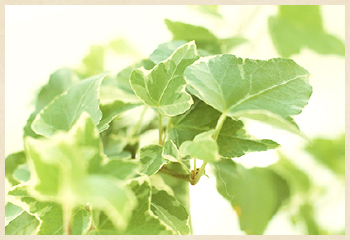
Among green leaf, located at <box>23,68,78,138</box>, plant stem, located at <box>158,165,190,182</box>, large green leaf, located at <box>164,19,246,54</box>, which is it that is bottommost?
plant stem, located at <box>158,165,190,182</box>

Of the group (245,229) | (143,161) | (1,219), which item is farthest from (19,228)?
(245,229)

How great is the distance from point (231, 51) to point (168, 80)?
0.27m

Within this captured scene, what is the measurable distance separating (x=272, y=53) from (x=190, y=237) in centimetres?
45

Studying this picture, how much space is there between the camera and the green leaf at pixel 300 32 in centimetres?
59

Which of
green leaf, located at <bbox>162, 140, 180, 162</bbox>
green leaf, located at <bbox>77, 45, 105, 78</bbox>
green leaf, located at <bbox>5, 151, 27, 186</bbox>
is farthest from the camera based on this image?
green leaf, located at <bbox>77, 45, 105, 78</bbox>

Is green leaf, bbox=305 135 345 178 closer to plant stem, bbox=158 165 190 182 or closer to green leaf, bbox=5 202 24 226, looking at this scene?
plant stem, bbox=158 165 190 182

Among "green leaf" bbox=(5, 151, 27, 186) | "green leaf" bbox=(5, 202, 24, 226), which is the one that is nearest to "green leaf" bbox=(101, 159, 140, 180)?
"green leaf" bbox=(5, 202, 24, 226)

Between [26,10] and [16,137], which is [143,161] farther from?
[26,10]

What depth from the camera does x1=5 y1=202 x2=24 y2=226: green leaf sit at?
1.30 ft

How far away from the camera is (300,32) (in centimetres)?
62

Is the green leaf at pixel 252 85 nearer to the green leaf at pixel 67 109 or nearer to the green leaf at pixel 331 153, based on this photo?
the green leaf at pixel 67 109

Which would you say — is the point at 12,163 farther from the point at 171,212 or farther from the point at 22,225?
the point at 171,212

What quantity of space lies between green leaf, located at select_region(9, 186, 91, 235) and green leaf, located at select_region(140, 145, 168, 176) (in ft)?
0.25

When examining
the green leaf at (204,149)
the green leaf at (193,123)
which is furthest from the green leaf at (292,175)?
the green leaf at (204,149)
